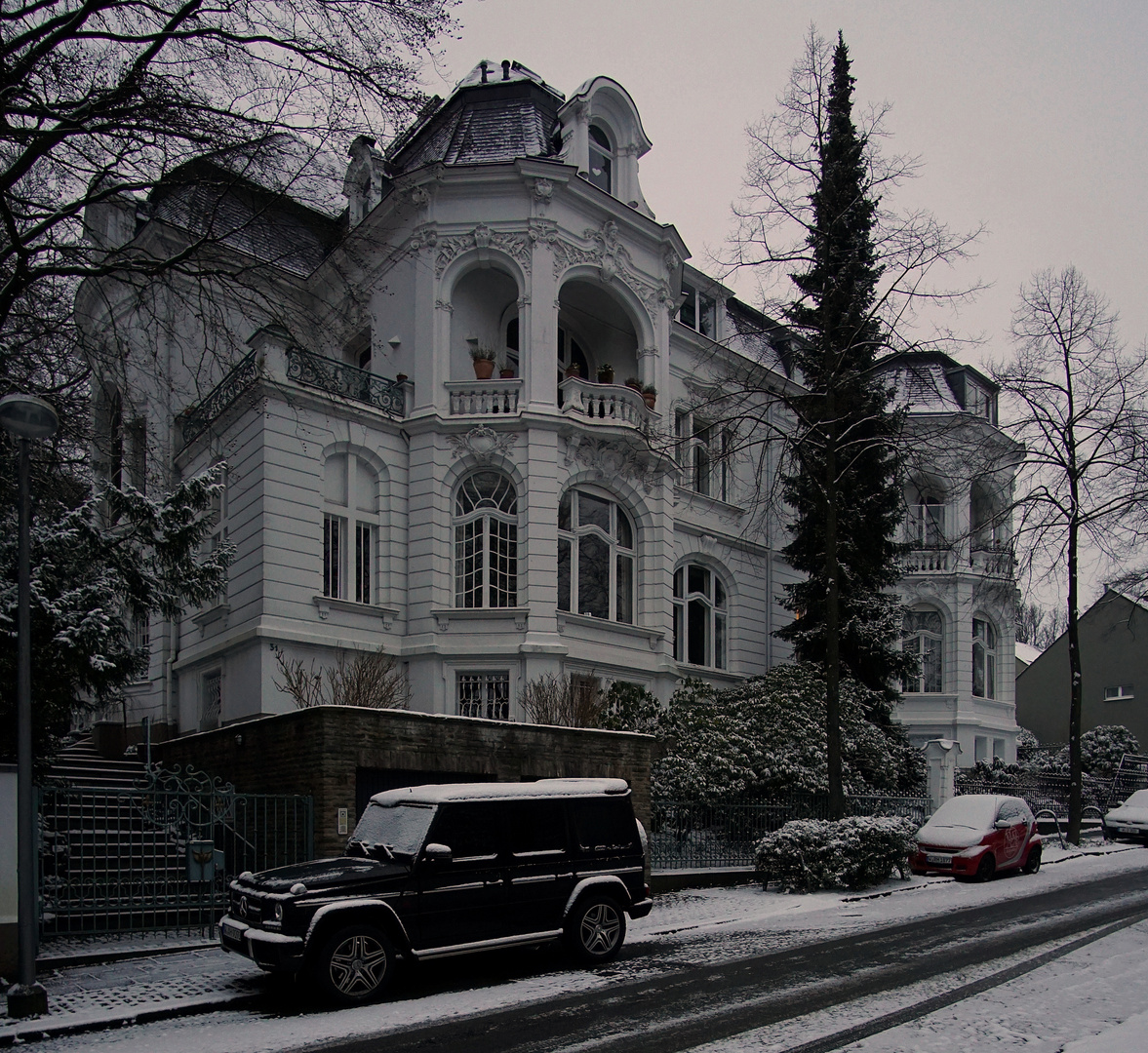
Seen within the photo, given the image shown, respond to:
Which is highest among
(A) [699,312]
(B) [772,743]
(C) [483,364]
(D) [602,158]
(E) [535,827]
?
(D) [602,158]

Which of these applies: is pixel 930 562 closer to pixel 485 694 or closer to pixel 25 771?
pixel 485 694

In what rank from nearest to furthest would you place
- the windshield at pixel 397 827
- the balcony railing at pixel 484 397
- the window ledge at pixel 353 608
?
1. the windshield at pixel 397 827
2. the window ledge at pixel 353 608
3. the balcony railing at pixel 484 397

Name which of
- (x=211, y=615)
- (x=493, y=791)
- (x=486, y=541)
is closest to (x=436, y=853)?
(x=493, y=791)

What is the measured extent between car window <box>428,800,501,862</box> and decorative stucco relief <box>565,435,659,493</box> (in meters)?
13.1

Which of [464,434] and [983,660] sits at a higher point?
[464,434]

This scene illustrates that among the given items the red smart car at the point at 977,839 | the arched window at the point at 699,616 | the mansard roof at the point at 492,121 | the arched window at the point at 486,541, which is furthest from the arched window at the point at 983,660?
the mansard roof at the point at 492,121

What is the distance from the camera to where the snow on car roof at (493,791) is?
35.0 ft

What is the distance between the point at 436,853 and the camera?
10.1 metres

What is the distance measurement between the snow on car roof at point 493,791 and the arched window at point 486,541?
10.8 metres

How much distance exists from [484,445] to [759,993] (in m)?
14.8

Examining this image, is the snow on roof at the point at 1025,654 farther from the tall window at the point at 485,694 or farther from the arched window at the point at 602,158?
the tall window at the point at 485,694

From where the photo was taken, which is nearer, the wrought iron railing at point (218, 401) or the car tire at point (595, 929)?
the car tire at point (595, 929)

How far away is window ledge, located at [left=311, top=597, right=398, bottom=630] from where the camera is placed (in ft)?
69.5

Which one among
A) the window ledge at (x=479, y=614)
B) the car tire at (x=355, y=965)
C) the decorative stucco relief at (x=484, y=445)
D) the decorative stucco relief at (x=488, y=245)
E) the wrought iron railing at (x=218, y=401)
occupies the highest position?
the decorative stucco relief at (x=488, y=245)
